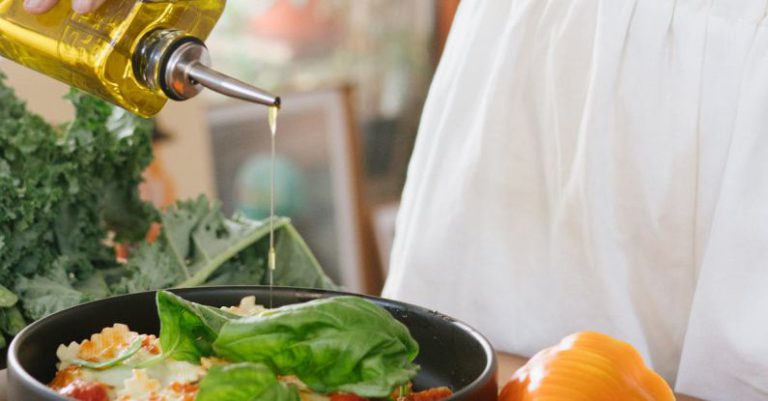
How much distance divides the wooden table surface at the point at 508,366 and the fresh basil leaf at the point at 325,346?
36 cm

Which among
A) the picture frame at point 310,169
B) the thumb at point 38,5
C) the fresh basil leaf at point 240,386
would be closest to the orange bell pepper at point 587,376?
the fresh basil leaf at point 240,386

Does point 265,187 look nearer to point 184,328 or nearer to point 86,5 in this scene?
point 86,5

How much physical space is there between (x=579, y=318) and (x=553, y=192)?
0.17m

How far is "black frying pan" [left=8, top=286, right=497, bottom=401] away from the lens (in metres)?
0.81

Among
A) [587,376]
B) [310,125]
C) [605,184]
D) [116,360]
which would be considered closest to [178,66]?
[116,360]

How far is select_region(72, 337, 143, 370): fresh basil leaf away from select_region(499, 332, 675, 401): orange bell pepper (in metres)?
0.29

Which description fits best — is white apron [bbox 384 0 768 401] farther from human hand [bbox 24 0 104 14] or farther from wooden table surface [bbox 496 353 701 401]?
human hand [bbox 24 0 104 14]

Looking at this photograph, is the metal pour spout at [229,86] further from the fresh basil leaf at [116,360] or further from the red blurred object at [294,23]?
the red blurred object at [294,23]

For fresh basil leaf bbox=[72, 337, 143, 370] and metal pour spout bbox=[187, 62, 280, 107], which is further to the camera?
metal pour spout bbox=[187, 62, 280, 107]

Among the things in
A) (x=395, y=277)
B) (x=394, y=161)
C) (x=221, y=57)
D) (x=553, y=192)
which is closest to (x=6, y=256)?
(x=395, y=277)

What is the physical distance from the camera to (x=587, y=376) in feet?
2.53

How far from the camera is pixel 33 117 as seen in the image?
1.35 meters

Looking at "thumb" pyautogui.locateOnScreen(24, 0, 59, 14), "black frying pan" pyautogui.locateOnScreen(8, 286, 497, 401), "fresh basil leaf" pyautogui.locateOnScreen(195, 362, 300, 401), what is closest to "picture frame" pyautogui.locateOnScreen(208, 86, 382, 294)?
"thumb" pyautogui.locateOnScreen(24, 0, 59, 14)

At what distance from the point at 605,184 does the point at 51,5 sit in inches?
27.9
